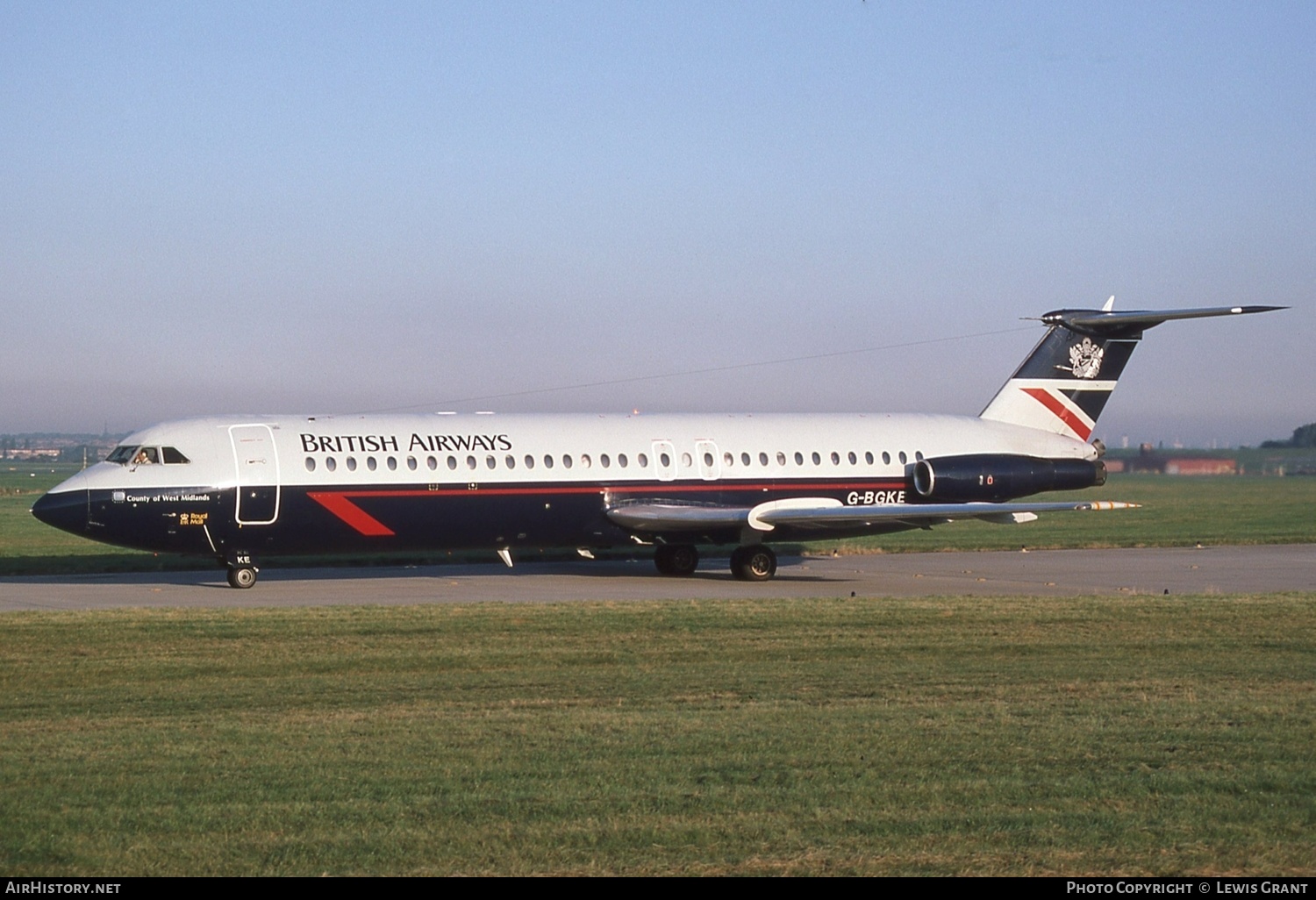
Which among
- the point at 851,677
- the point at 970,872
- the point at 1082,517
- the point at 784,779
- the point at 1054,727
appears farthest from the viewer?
the point at 1082,517

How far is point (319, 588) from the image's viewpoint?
2498cm

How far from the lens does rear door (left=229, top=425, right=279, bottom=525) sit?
2414 cm

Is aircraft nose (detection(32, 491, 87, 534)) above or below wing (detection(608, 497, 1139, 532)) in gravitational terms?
above

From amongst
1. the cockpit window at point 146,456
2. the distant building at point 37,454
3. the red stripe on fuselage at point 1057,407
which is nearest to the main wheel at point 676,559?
the red stripe on fuselage at point 1057,407

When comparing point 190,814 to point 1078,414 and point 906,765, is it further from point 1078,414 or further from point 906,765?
point 1078,414

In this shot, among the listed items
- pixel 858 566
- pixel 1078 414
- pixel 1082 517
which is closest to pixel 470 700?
pixel 858 566

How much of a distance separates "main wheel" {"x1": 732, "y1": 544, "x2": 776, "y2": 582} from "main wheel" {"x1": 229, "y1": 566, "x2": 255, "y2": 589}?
9003 millimetres

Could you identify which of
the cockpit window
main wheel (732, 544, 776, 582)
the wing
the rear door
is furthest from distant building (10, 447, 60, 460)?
main wheel (732, 544, 776, 582)

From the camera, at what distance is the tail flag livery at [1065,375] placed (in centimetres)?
3098

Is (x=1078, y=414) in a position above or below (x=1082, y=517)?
above

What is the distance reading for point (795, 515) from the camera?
2695 cm

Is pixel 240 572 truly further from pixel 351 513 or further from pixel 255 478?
pixel 351 513

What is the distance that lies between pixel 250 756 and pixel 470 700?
9.60 feet

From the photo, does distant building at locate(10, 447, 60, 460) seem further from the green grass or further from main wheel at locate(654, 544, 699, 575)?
the green grass
